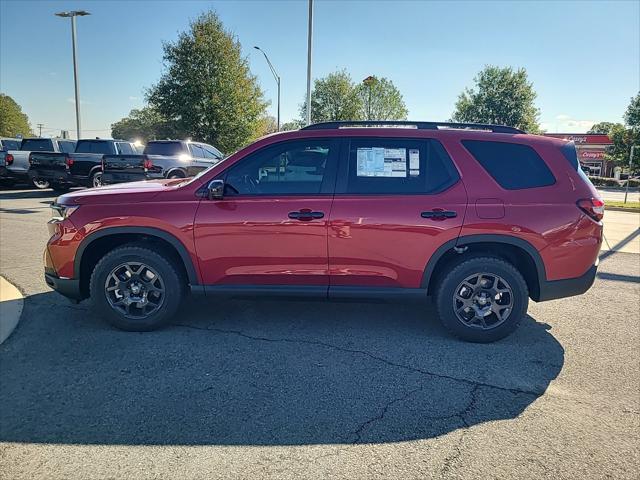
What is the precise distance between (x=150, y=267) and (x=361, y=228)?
1915mm

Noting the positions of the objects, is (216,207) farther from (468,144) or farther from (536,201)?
(536,201)

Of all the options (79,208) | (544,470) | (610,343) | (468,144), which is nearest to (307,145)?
(468,144)

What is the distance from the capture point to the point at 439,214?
148 inches

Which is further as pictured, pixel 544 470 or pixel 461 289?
pixel 461 289

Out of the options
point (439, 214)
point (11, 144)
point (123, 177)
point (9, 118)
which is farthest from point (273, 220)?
point (9, 118)

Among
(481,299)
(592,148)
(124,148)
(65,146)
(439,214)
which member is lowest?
(481,299)

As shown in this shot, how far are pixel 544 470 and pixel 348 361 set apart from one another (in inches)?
61.3

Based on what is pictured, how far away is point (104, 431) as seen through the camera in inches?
103

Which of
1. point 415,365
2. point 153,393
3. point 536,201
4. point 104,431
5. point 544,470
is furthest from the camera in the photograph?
point 536,201

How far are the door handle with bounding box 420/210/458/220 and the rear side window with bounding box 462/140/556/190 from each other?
514 millimetres

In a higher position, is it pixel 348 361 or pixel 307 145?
pixel 307 145

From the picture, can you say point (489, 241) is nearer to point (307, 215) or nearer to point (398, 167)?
point (398, 167)

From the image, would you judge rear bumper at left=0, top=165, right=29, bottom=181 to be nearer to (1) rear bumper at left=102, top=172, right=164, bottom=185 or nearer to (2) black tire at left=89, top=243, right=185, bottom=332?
(1) rear bumper at left=102, top=172, right=164, bottom=185

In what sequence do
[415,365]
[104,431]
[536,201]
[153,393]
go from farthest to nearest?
1. [536,201]
2. [415,365]
3. [153,393]
4. [104,431]
